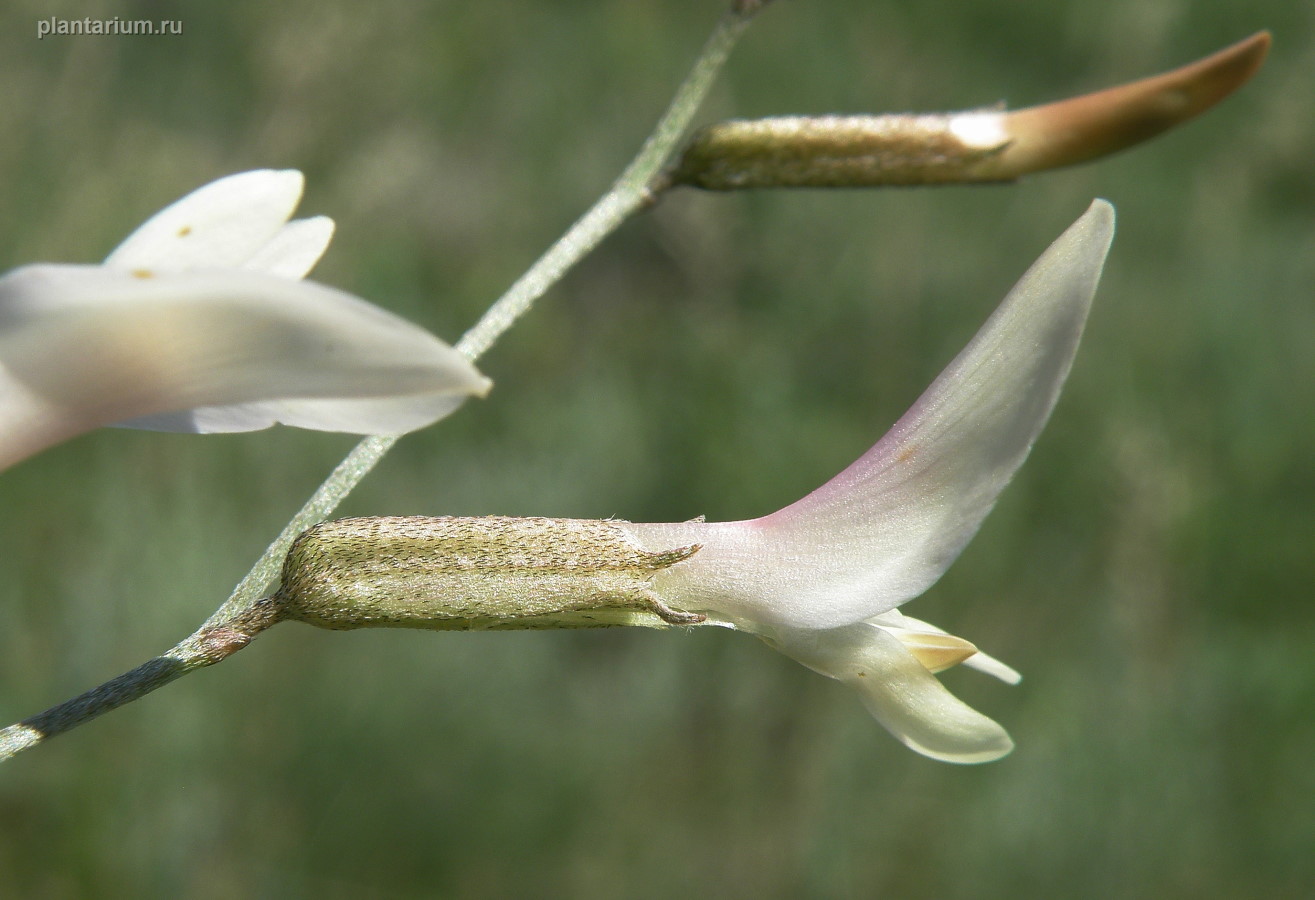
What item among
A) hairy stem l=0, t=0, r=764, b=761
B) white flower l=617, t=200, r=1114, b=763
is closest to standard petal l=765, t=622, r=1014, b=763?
white flower l=617, t=200, r=1114, b=763

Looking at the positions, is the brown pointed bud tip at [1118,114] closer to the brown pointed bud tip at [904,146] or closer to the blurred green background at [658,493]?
the brown pointed bud tip at [904,146]

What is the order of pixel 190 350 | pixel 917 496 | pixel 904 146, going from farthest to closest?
pixel 904 146
pixel 917 496
pixel 190 350

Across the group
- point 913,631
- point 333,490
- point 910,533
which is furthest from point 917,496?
point 333,490

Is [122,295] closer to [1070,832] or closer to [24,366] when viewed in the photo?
[24,366]

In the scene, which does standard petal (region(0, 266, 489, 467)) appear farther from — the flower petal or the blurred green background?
the blurred green background

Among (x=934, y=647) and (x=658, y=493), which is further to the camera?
(x=658, y=493)

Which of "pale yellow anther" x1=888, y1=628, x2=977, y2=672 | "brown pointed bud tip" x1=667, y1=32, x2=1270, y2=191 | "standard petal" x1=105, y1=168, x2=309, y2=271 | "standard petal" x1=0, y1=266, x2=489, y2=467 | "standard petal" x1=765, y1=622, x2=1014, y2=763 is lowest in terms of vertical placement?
"standard petal" x1=765, y1=622, x2=1014, y2=763

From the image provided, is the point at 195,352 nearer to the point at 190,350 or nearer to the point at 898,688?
the point at 190,350

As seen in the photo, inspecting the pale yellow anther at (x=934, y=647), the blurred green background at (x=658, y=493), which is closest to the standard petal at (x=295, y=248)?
the pale yellow anther at (x=934, y=647)
